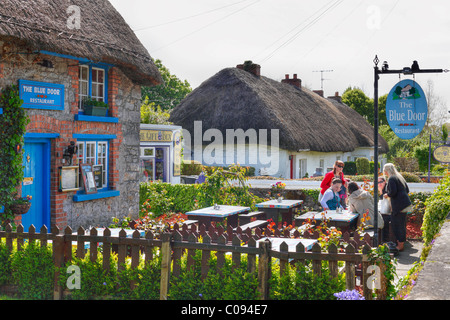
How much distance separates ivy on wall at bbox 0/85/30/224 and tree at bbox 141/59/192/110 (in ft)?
110

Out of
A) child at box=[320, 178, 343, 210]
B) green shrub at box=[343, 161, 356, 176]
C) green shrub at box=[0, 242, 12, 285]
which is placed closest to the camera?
green shrub at box=[0, 242, 12, 285]

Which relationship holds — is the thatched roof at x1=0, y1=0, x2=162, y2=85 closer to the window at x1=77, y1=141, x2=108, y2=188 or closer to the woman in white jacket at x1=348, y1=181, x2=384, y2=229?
the window at x1=77, y1=141, x2=108, y2=188

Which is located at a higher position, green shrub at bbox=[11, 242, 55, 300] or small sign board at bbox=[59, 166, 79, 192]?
small sign board at bbox=[59, 166, 79, 192]

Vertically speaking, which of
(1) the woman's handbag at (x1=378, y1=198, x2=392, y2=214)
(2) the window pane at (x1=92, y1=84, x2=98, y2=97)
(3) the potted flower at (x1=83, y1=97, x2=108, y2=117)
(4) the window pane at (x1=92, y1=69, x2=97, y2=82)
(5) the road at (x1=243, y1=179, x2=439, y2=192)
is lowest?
(1) the woman's handbag at (x1=378, y1=198, x2=392, y2=214)

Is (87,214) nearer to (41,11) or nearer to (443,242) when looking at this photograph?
(41,11)

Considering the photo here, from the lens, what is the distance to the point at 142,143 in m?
16.6

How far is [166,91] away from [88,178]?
33508 millimetres

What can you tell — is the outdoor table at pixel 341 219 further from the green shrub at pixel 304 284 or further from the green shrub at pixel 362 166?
the green shrub at pixel 362 166

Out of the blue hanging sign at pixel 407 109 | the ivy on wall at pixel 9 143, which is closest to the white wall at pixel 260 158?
the blue hanging sign at pixel 407 109

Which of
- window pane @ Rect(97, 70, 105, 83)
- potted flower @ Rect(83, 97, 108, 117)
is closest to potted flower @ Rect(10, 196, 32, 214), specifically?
potted flower @ Rect(83, 97, 108, 117)

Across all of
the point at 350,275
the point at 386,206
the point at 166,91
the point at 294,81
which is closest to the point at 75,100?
the point at 386,206

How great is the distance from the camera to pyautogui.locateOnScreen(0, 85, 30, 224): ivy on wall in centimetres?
775
